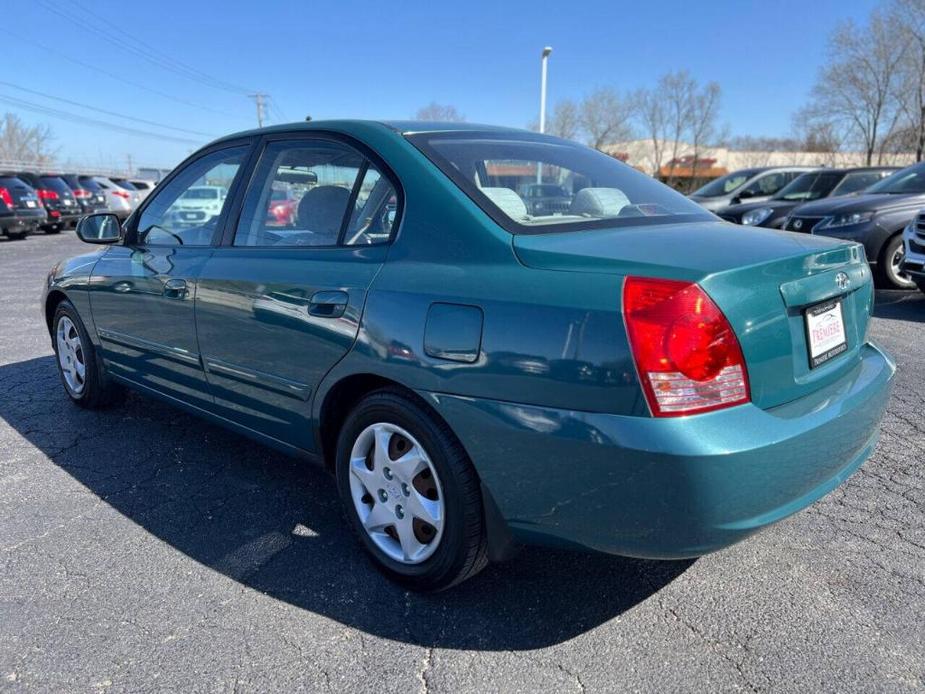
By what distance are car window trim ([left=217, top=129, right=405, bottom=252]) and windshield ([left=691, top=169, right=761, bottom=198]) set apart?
1259cm

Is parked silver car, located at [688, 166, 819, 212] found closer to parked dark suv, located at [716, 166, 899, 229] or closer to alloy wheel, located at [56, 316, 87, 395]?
parked dark suv, located at [716, 166, 899, 229]

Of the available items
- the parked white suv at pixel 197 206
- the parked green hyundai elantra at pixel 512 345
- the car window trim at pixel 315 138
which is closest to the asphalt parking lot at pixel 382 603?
the parked green hyundai elantra at pixel 512 345

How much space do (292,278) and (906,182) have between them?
8.82m

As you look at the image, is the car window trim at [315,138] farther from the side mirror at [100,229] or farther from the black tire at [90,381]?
the black tire at [90,381]

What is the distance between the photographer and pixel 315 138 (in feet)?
9.64

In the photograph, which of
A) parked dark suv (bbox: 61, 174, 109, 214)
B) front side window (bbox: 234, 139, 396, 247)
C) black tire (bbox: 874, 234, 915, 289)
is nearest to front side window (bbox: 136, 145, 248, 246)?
front side window (bbox: 234, 139, 396, 247)

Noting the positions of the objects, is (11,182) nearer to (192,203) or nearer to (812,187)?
(192,203)

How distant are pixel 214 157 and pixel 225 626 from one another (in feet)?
7.46

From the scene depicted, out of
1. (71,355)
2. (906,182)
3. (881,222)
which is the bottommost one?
(71,355)

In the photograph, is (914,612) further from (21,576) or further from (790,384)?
(21,576)

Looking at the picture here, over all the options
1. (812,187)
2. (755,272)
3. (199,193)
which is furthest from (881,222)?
(199,193)

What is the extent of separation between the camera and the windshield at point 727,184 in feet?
46.3

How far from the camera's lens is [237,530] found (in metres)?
2.92

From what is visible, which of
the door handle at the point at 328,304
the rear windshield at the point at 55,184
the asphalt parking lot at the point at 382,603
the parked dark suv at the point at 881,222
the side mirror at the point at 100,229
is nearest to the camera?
the asphalt parking lot at the point at 382,603
